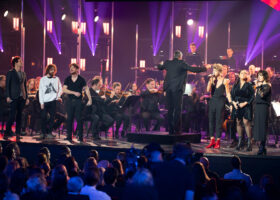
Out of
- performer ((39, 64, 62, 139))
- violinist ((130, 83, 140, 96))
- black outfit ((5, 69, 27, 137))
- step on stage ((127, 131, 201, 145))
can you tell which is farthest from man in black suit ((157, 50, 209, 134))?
violinist ((130, 83, 140, 96))

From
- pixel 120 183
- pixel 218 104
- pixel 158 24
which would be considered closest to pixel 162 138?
pixel 218 104

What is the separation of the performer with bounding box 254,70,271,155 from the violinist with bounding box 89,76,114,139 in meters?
4.32

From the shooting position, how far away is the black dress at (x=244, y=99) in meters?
9.97

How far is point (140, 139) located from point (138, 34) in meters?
14.5

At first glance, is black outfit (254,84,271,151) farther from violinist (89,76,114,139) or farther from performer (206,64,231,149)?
violinist (89,76,114,139)

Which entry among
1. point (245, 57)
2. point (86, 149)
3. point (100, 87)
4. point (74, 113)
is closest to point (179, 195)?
point (86, 149)

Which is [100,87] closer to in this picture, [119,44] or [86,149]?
[86,149]

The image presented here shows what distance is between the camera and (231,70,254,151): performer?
9.98 metres

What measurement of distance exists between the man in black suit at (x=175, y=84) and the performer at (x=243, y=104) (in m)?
1.12

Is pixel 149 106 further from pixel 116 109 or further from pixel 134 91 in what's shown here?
pixel 134 91

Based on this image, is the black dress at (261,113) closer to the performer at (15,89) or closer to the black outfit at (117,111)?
the black outfit at (117,111)

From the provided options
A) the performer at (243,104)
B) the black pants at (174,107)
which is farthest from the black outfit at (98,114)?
the performer at (243,104)

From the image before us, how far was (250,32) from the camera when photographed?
76.1 feet

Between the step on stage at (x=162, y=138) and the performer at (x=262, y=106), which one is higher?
the performer at (x=262, y=106)
